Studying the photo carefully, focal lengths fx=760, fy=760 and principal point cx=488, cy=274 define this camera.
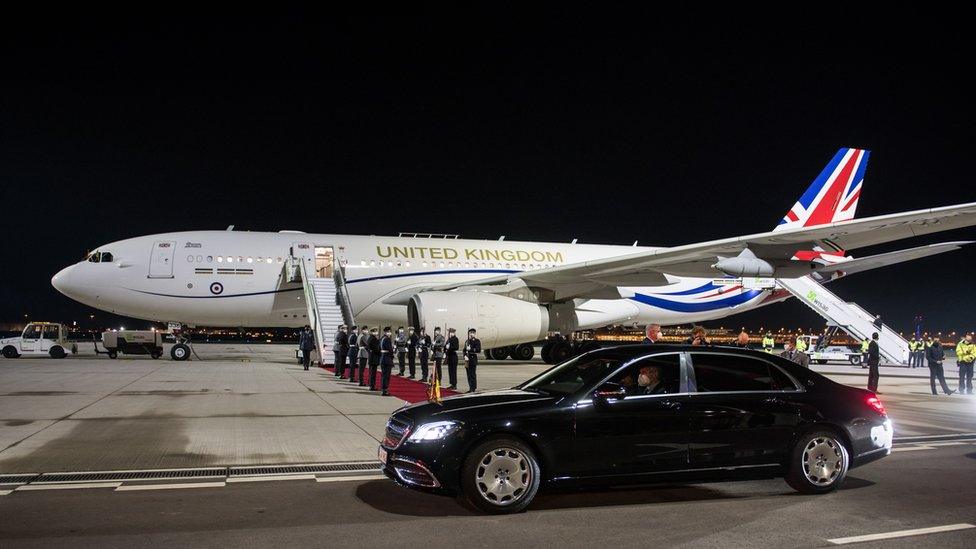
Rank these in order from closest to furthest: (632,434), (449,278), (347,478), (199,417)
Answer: (632,434)
(347,478)
(199,417)
(449,278)

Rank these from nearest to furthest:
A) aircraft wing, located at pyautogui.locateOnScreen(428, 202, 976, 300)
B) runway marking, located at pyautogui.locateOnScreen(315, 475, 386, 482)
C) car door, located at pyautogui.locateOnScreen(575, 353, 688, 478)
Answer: car door, located at pyautogui.locateOnScreen(575, 353, 688, 478), runway marking, located at pyautogui.locateOnScreen(315, 475, 386, 482), aircraft wing, located at pyautogui.locateOnScreen(428, 202, 976, 300)

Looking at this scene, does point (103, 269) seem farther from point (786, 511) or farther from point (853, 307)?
point (853, 307)

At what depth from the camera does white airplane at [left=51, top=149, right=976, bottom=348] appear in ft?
67.2

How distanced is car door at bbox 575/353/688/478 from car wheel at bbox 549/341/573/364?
20.8 m

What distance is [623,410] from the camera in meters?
6.73

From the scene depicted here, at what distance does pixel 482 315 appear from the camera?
2097 centimetres

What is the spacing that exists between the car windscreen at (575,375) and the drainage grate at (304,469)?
78.3 inches

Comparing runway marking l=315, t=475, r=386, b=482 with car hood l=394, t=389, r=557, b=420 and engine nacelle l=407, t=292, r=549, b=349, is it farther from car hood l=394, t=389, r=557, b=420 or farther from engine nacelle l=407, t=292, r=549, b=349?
Answer: engine nacelle l=407, t=292, r=549, b=349

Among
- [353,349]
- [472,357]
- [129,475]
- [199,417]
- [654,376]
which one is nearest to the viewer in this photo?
[654,376]

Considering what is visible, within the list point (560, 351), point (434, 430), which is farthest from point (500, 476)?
point (560, 351)

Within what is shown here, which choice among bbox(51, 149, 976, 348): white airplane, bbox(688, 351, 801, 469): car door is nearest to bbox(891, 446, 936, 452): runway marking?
bbox(688, 351, 801, 469): car door

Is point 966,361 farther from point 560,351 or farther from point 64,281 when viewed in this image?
point 64,281

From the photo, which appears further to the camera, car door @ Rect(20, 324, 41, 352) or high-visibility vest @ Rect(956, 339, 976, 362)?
car door @ Rect(20, 324, 41, 352)

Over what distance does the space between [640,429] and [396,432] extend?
2.15m
